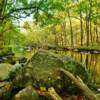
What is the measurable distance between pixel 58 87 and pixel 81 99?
0.86 meters

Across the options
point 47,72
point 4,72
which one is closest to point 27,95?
point 47,72

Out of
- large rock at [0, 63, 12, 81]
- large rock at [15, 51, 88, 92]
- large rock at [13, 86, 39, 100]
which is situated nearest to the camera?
large rock at [13, 86, 39, 100]

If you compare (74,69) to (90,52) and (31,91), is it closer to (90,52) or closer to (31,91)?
(31,91)

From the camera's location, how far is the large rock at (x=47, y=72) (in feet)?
29.9

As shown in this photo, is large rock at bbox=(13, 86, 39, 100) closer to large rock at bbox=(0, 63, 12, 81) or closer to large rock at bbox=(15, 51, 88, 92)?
large rock at bbox=(15, 51, 88, 92)

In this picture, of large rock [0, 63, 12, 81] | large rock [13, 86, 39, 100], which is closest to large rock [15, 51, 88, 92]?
large rock [13, 86, 39, 100]

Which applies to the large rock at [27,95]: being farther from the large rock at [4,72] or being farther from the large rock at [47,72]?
the large rock at [4,72]

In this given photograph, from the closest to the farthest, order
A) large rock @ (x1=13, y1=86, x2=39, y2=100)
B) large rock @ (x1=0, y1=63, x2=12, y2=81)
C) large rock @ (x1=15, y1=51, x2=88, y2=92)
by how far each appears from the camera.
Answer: large rock @ (x1=13, y1=86, x2=39, y2=100), large rock @ (x1=15, y1=51, x2=88, y2=92), large rock @ (x1=0, y1=63, x2=12, y2=81)

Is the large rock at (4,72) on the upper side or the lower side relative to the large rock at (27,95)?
upper

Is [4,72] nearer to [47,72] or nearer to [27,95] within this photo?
[47,72]

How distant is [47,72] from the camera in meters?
9.15

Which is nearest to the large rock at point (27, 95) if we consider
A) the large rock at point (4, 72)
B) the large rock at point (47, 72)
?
the large rock at point (47, 72)

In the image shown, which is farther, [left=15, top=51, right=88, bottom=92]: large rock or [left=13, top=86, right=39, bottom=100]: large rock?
[left=15, top=51, right=88, bottom=92]: large rock

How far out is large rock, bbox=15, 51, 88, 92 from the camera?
359 inches
